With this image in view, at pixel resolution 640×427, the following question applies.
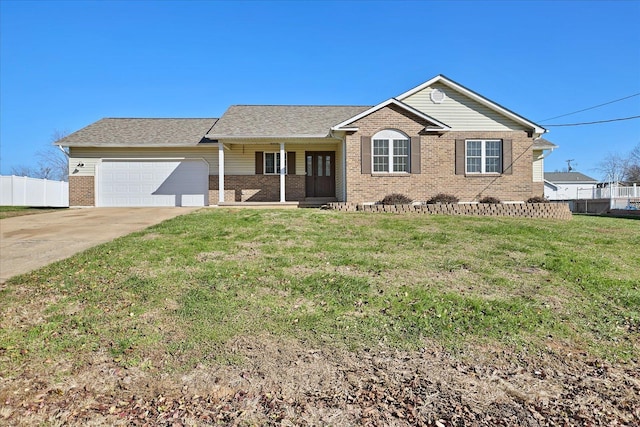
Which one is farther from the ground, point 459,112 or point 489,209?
point 459,112

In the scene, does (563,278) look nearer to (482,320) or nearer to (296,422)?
(482,320)

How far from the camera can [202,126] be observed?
1992 cm

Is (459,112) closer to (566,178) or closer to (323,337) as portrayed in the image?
(323,337)

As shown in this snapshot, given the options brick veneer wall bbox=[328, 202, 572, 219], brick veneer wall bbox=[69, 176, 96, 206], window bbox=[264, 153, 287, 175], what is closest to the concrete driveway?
brick veneer wall bbox=[69, 176, 96, 206]

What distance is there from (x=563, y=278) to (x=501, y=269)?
84 centimetres

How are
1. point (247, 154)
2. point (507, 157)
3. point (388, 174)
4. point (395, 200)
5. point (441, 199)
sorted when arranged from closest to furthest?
point (395, 200) → point (441, 199) → point (388, 174) → point (507, 157) → point (247, 154)

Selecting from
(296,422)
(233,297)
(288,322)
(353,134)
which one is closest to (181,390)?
(296,422)

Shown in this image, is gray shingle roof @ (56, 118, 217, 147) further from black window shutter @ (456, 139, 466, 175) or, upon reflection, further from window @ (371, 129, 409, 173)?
black window shutter @ (456, 139, 466, 175)

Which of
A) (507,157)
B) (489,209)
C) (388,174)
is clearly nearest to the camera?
(489,209)

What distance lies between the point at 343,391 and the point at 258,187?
15.4 meters

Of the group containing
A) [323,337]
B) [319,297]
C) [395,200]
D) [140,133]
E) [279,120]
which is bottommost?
[323,337]

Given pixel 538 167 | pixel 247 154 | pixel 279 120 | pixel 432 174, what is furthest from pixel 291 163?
pixel 538 167

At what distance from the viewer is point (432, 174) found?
15.3 meters

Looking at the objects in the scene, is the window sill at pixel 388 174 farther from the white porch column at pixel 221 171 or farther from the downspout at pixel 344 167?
the white porch column at pixel 221 171
